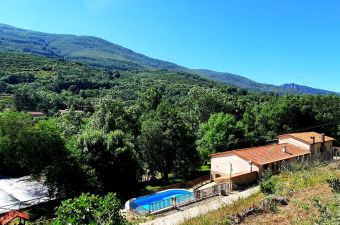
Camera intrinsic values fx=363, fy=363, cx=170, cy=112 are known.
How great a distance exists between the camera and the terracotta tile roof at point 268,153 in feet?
110

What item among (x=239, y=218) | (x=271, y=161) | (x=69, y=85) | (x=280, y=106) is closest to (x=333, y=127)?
(x=280, y=106)

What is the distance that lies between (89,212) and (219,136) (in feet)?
116

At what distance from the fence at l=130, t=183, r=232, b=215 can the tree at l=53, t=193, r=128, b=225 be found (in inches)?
573

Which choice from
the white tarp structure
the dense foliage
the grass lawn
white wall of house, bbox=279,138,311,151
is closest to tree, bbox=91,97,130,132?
the dense foliage

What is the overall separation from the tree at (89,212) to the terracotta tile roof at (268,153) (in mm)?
25065

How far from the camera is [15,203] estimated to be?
28.9 metres

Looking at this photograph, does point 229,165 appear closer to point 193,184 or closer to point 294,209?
point 193,184

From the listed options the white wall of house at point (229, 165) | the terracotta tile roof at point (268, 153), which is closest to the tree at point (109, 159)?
the white wall of house at point (229, 165)

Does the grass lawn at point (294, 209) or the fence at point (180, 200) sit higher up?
the grass lawn at point (294, 209)

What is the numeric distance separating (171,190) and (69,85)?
126m

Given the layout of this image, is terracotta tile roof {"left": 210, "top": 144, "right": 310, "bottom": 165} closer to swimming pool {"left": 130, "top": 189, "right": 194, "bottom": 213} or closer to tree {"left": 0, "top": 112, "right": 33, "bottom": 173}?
swimming pool {"left": 130, "top": 189, "right": 194, "bottom": 213}

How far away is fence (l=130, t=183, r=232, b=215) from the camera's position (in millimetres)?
23891

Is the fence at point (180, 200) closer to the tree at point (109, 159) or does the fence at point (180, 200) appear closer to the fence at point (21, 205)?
the tree at point (109, 159)

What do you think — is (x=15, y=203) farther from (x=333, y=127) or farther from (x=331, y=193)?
(x=333, y=127)
